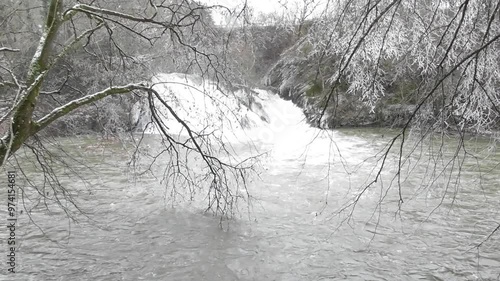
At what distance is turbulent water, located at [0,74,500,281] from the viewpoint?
4.86 metres

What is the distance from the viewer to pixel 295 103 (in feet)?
73.0

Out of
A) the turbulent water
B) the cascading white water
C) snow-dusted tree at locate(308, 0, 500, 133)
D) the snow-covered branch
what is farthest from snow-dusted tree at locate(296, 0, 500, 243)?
the cascading white water

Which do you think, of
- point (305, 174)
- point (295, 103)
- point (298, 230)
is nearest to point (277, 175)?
point (305, 174)

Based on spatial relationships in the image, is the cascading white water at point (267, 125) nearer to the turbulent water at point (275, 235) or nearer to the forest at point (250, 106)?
the forest at point (250, 106)

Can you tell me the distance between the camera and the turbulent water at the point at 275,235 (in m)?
4.86

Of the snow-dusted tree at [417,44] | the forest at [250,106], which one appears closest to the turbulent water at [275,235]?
the forest at [250,106]

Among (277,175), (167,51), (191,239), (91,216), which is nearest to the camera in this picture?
(167,51)

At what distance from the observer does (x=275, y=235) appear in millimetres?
5984

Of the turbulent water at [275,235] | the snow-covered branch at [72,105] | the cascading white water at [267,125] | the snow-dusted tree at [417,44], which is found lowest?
the turbulent water at [275,235]

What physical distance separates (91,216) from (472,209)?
6866 mm

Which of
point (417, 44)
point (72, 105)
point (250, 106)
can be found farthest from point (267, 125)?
point (417, 44)

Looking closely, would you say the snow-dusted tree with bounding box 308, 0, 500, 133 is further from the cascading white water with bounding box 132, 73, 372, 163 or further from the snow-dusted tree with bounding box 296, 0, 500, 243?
the cascading white water with bounding box 132, 73, 372, 163

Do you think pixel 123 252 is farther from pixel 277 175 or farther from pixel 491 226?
pixel 491 226

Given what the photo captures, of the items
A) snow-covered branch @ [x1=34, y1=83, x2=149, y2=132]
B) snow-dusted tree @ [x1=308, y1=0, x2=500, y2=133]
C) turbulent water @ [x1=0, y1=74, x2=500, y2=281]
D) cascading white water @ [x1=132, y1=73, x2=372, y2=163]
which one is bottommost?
turbulent water @ [x1=0, y1=74, x2=500, y2=281]
